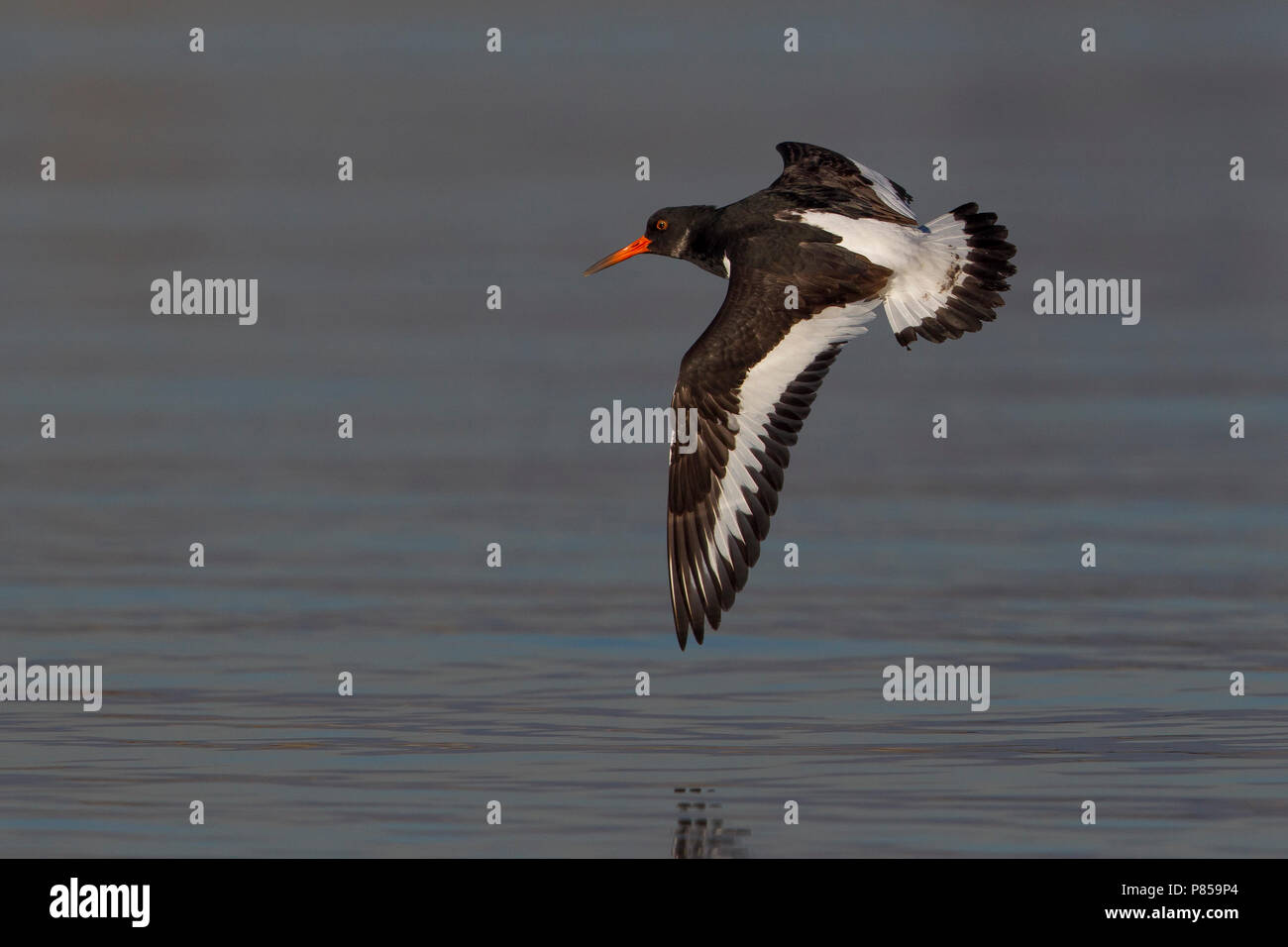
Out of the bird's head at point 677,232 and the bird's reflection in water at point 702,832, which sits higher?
the bird's head at point 677,232

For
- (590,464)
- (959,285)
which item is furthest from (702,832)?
(590,464)

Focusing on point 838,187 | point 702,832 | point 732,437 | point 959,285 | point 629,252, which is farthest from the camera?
point 629,252

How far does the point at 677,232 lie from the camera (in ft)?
41.6

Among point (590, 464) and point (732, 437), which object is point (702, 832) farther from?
point (590, 464)

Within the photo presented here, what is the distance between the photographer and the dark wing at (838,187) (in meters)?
11.7

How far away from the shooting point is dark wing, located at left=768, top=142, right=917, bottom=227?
11.7 meters

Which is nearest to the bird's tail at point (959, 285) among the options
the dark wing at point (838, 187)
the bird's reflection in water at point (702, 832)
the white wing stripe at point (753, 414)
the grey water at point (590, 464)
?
the dark wing at point (838, 187)

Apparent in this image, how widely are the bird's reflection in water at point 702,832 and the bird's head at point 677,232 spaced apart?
162 inches

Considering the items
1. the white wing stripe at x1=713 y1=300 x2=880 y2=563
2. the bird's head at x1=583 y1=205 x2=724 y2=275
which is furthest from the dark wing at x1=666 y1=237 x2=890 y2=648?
the bird's head at x1=583 y1=205 x2=724 y2=275

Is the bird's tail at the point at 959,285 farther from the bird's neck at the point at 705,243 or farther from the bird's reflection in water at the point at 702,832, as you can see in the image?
the bird's reflection in water at the point at 702,832

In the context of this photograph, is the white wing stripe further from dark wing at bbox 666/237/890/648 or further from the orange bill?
the orange bill

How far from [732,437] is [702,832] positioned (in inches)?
105

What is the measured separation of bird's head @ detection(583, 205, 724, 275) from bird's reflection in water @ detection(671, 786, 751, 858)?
411 cm

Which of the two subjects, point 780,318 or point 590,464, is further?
point 590,464
